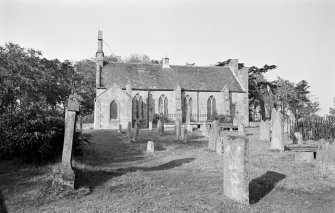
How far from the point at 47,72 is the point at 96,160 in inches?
1149

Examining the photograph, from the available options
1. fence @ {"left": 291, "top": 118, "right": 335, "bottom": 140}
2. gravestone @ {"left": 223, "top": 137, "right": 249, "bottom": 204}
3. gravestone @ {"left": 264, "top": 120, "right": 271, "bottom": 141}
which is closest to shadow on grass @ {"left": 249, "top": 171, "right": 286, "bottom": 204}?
gravestone @ {"left": 223, "top": 137, "right": 249, "bottom": 204}

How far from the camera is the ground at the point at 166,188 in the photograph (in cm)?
649

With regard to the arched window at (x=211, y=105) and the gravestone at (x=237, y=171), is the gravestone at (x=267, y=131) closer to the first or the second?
the gravestone at (x=237, y=171)

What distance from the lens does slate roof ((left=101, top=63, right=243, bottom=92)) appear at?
39938 mm

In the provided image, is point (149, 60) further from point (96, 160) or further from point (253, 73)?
point (96, 160)

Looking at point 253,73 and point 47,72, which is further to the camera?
point 253,73

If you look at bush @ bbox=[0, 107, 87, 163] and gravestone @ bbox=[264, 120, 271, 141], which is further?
gravestone @ bbox=[264, 120, 271, 141]

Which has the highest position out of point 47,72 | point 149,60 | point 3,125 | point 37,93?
point 149,60

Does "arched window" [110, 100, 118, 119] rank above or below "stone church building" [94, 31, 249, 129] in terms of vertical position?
below

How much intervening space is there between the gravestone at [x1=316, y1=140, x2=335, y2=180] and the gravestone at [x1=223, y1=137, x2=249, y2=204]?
393 centimetres

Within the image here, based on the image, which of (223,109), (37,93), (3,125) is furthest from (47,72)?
(3,125)

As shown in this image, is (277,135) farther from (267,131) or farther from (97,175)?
(97,175)

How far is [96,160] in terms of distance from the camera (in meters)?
12.3

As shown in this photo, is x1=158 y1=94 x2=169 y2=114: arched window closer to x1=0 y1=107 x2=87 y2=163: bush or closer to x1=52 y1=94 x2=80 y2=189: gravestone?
x1=0 y1=107 x2=87 y2=163: bush
